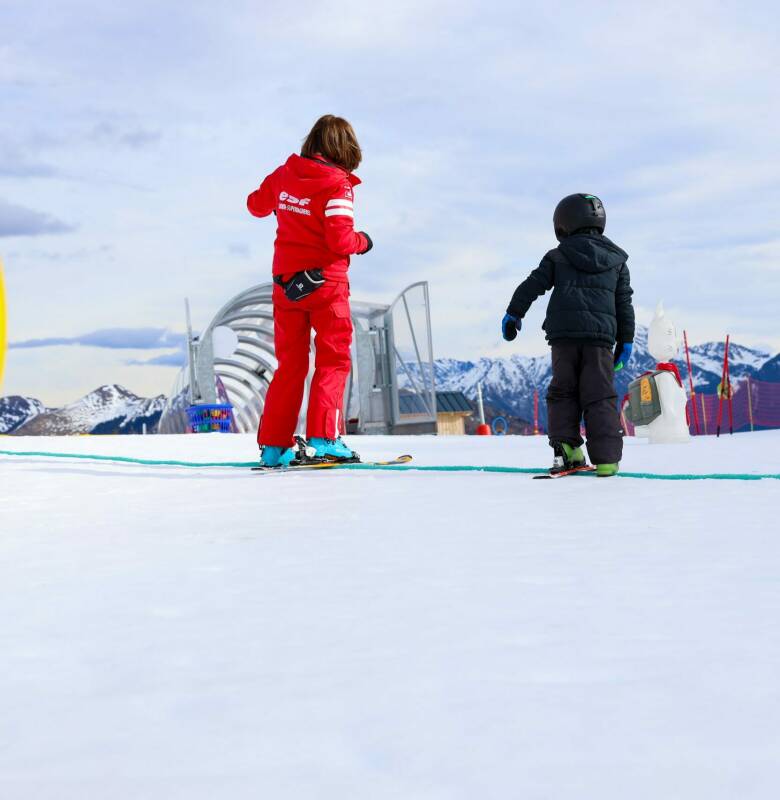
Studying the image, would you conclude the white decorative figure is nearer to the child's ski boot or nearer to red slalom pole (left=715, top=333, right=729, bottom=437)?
red slalom pole (left=715, top=333, right=729, bottom=437)

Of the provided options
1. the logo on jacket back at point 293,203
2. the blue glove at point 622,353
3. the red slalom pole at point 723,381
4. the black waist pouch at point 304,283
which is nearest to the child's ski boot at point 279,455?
the black waist pouch at point 304,283

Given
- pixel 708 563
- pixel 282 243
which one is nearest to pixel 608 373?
pixel 282 243

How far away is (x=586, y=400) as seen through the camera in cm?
435

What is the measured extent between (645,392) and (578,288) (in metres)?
3.25

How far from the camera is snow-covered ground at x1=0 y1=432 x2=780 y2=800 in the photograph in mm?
976

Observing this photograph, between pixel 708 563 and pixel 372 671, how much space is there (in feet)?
3.38

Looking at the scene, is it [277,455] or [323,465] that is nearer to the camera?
[323,465]

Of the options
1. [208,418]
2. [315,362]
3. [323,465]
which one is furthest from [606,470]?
[208,418]

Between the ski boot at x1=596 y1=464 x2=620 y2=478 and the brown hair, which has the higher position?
the brown hair

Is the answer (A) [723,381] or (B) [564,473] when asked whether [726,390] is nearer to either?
(A) [723,381]

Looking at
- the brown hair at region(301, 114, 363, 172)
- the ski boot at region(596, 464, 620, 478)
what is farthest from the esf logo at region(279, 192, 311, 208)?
the ski boot at region(596, 464, 620, 478)

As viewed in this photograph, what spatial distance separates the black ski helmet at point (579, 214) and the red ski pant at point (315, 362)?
1.15m

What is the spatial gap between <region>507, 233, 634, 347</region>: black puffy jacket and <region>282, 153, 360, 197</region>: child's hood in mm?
1064

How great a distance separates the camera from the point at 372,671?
129 centimetres
